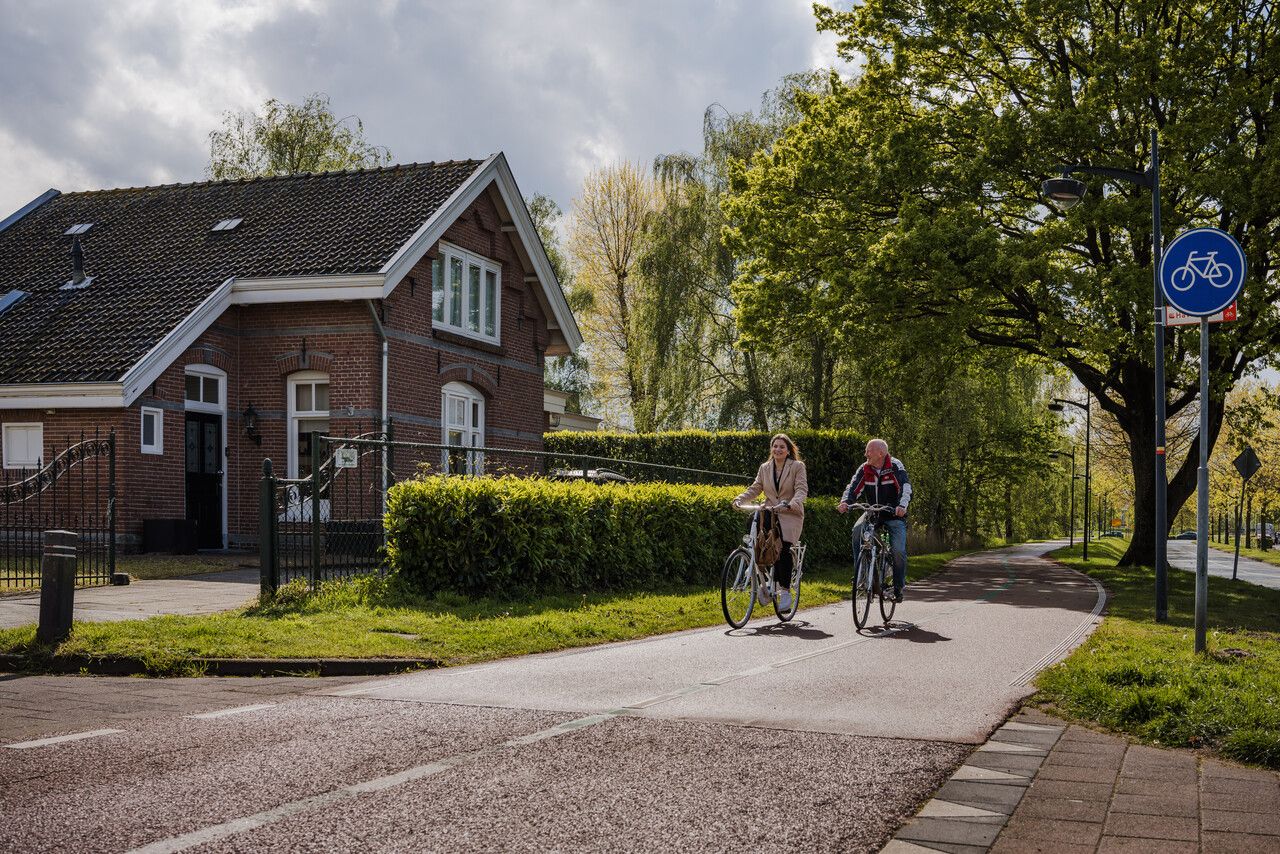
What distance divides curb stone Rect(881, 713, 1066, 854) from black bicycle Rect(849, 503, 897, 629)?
5435 mm

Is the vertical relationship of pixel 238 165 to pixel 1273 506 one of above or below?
above

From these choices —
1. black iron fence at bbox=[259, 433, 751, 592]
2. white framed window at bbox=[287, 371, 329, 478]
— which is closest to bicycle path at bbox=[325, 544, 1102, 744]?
black iron fence at bbox=[259, 433, 751, 592]

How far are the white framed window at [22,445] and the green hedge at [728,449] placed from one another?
38.3ft

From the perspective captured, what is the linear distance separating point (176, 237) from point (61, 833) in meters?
22.5

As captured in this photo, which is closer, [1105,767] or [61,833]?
[61,833]

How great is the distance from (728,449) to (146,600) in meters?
18.0

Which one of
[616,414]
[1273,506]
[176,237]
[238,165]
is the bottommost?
[1273,506]

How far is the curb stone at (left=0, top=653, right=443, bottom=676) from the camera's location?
9070 millimetres

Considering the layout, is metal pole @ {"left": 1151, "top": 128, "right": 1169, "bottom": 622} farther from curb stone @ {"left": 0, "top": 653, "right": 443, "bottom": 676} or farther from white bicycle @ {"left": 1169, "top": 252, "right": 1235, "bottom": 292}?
curb stone @ {"left": 0, "top": 653, "right": 443, "bottom": 676}

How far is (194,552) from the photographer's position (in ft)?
69.0

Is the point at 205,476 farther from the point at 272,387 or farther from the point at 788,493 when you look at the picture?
the point at 788,493

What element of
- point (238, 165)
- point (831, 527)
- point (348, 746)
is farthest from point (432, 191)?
point (238, 165)

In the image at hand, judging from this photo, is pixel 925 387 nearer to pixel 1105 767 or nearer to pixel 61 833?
pixel 1105 767

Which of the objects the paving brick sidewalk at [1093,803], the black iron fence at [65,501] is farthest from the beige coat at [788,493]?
the black iron fence at [65,501]
